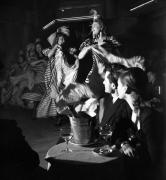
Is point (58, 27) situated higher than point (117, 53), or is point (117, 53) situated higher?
point (58, 27)

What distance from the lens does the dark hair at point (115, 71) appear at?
1.89 m

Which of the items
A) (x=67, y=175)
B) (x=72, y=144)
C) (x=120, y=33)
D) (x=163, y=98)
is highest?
(x=120, y=33)

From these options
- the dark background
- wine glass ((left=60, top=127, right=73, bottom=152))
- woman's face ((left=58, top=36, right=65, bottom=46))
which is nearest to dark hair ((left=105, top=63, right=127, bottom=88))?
the dark background

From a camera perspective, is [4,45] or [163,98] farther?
[4,45]

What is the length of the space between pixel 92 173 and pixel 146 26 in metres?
1.19

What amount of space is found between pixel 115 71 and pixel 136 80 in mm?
177

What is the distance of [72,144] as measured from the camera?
222 centimetres

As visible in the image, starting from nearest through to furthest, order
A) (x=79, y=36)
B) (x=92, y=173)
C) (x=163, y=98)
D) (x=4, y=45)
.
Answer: (x=163, y=98) < (x=92, y=173) < (x=79, y=36) < (x=4, y=45)

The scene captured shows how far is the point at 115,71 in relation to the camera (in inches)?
75.3

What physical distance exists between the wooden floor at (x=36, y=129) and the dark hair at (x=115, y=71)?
68cm

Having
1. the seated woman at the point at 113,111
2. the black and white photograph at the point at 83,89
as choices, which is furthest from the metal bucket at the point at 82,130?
the seated woman at the point at 113,111

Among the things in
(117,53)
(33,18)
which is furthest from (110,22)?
(33,18)

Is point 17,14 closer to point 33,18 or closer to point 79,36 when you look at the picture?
point 33,18

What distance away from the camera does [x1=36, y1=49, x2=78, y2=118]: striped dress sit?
Answer: 7.22ft
